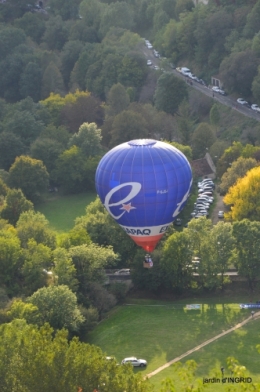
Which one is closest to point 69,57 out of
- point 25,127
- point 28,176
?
point 25,127

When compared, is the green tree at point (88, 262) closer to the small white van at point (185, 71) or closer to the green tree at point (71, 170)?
the green tree at point (71, 170)

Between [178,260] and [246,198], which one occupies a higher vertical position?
[246,198]

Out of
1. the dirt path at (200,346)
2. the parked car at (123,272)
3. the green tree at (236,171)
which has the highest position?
the green tree at (236,171)

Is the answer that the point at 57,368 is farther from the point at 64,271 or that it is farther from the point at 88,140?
the point at 88,140

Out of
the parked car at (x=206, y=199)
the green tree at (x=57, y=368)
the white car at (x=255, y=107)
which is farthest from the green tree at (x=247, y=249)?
the white car at (x=255, y=107)

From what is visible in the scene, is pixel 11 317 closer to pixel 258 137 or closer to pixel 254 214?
pixel 254 214
